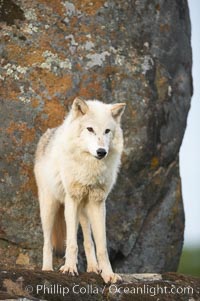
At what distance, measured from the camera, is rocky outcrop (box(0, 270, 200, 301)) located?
254 inches

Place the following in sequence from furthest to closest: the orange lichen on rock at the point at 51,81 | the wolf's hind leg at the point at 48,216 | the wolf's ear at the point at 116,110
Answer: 1. the orange lichen on rock at the point at 51,81
2. the wolf's hind leg at the point at 48,216
3. the wolf's ear at the point at 116,110

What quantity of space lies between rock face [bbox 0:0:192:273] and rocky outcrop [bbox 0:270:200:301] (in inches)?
98.3

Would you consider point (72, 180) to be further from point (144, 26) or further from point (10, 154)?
point (144, 26)

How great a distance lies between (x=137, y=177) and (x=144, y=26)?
7.64 ft

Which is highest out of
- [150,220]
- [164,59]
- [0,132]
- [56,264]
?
[164,59]

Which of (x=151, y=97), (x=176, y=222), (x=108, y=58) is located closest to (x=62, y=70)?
(x=108, y=58)

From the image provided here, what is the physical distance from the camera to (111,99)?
10.3m

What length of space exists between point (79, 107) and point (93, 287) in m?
2.24

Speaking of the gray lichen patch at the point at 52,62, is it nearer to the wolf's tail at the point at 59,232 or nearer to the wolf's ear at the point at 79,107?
the wolf's ear at the point at 79,107

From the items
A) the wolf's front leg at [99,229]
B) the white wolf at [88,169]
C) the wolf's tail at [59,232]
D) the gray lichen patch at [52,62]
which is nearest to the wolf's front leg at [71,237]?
the white wolf at [88,169]

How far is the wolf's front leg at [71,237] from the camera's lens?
7.92 meters

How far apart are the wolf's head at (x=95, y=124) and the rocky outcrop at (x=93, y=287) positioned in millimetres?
1448

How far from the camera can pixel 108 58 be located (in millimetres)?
10383

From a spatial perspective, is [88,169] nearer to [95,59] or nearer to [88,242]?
[88,242]
